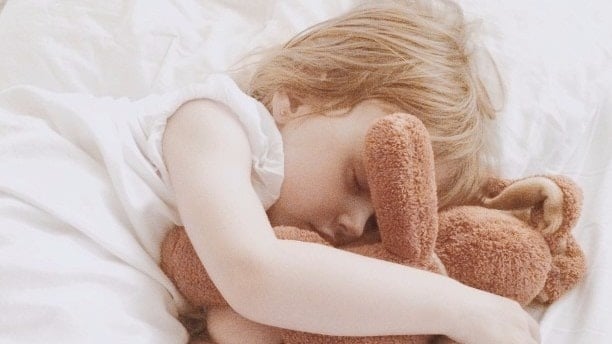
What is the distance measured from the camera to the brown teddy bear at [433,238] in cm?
68

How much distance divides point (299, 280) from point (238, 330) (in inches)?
4.7

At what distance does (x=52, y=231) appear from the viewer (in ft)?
2.47

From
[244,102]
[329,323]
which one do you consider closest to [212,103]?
[244,102]

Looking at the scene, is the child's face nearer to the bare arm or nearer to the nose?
the nose

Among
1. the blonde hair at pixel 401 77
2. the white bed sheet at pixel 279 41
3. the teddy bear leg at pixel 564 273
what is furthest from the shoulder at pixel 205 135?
the teddy bear leg at pixel 564 273

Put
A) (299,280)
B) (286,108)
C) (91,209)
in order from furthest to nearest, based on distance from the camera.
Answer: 1. (286,108)
2. (91,209)
3. (299,280)

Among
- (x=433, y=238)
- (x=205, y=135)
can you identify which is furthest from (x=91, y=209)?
(x=433, y=238)

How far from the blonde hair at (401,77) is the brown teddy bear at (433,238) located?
76 millimetres

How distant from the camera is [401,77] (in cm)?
86

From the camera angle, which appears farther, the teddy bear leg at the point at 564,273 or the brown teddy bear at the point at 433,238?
the teddy bear leg at the point at 564,273

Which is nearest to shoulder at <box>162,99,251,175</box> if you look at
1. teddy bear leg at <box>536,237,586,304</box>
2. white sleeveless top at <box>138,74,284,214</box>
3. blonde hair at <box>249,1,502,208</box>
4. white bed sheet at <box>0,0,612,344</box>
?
white sleeveless top at <box>138,74,284,214</box>

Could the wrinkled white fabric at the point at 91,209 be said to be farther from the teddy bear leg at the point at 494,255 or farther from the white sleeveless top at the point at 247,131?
the teddy bear leg at the point at 494,255

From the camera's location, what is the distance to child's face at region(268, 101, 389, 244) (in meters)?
0.81

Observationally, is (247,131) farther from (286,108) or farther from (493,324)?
(493,324)
